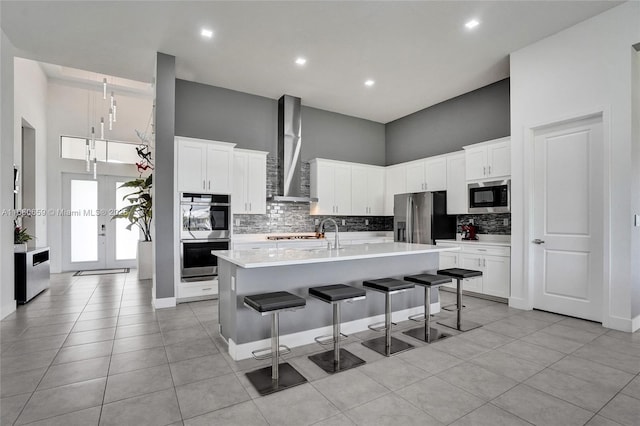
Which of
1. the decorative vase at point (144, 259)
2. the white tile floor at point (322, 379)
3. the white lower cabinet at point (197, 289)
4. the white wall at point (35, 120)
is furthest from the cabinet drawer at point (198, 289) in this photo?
the white wall at point (35, 120)

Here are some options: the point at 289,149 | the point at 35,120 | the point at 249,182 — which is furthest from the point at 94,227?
the point at 289,149

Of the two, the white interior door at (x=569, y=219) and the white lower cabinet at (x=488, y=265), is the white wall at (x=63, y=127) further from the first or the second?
the white interior door at (x=569, y=219)

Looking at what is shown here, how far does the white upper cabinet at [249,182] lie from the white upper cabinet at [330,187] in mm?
1125

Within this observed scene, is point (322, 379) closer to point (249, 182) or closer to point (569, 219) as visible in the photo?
point (569, 219)

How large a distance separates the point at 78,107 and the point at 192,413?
793 centimetres

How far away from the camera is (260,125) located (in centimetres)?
629

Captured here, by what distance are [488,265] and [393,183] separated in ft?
9.28

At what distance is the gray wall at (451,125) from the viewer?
5559mm

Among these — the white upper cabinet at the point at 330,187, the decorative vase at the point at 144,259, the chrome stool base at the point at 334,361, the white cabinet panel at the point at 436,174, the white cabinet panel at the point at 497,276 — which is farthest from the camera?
the decorative vase at the point at 144,259

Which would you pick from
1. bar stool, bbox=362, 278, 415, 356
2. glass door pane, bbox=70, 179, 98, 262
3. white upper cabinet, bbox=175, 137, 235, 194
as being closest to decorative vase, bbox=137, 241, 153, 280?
glass door pane, bbox=70, 179, 98, 262

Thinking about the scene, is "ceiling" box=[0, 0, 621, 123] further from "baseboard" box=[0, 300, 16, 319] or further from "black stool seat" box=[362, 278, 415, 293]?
"baseboard" box=[0, 300, 16, 319]

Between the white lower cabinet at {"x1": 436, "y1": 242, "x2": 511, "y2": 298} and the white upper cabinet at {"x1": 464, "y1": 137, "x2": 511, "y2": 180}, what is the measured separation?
→ 1.12 metres

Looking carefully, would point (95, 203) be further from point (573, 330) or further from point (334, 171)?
point (573, 330)

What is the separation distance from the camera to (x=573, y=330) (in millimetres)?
3607
